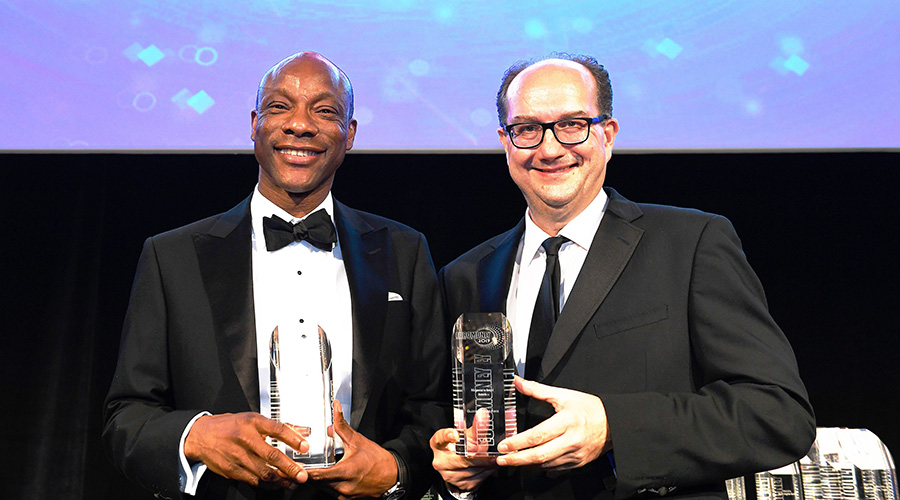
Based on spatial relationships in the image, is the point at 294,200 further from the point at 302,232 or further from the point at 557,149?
the point at 557,149

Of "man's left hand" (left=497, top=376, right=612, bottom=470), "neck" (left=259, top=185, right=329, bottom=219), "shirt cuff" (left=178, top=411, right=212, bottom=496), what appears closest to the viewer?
"man's left hand" (left=497, top=376, right=612, bottom=470)

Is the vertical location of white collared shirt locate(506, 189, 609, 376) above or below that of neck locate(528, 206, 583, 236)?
below

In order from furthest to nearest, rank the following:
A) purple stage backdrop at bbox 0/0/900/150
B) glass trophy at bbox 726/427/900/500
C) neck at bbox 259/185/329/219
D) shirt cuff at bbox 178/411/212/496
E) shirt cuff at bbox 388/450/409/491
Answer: purple stage backdrop at bbox 0/0/900/150 → glass trophy at bbox 726/427/900/500 → neck at bbox 259/185/329/219 → shirt cuff at bbox 388/450/409/491 → shirt cuff at bbox 178/411/212/496

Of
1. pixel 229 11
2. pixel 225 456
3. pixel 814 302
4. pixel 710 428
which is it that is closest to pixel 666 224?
pixel 710 428

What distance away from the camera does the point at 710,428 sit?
1859mm

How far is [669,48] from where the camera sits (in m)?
3.54

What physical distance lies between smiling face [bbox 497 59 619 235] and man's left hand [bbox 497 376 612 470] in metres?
0.64

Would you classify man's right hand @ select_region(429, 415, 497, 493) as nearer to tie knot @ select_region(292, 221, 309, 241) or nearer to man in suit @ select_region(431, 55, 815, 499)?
man in suit @ select_region(431, 55, 815, 499)

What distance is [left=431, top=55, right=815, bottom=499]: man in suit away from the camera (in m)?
1.82

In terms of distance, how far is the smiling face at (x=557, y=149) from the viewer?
7.29ft

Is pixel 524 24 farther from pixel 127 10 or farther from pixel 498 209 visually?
pixel 127 10

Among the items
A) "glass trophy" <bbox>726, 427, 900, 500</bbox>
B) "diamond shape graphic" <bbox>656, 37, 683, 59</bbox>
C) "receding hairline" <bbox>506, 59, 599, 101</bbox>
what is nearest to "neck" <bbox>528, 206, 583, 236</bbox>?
"receding hairline" <bbox>506, 59, 599, 101</bbox>

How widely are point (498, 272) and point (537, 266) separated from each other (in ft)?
0.44

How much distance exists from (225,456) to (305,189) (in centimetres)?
83
